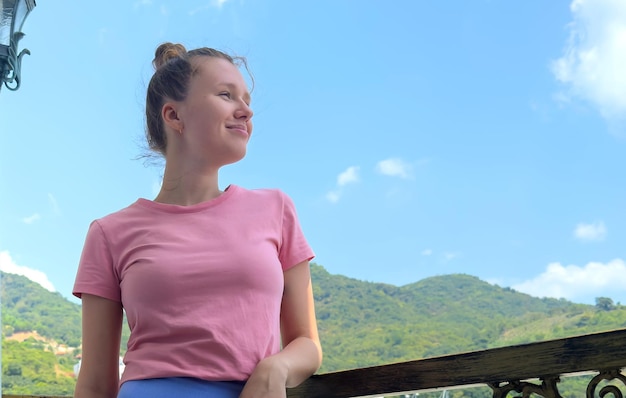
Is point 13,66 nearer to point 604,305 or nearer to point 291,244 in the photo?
point 291,244

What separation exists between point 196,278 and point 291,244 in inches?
6.0

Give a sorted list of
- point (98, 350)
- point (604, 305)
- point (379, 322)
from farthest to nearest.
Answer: point (604, 305)
point (379, 322)
point (98, 350)

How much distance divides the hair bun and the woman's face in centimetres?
8

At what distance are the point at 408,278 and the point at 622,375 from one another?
40.0 meters

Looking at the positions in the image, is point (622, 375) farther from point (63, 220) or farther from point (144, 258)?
point (63, 220)

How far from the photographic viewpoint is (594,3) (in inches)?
1702

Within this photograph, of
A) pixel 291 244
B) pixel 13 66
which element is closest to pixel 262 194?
pixel 291 244

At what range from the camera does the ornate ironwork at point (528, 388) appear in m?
0.87

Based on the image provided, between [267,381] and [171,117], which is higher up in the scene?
[171,117]

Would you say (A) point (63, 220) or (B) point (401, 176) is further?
(B) point (401, 176)

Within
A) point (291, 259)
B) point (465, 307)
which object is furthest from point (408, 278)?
point (291, 259)

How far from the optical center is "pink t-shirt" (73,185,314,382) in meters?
0.89

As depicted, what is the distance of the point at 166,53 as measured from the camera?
112cm

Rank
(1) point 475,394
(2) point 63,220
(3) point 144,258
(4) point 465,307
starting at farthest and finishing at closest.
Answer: (2) point 63,220, (4) point 465,307, (1) point 475,394, (3) point 144,258
